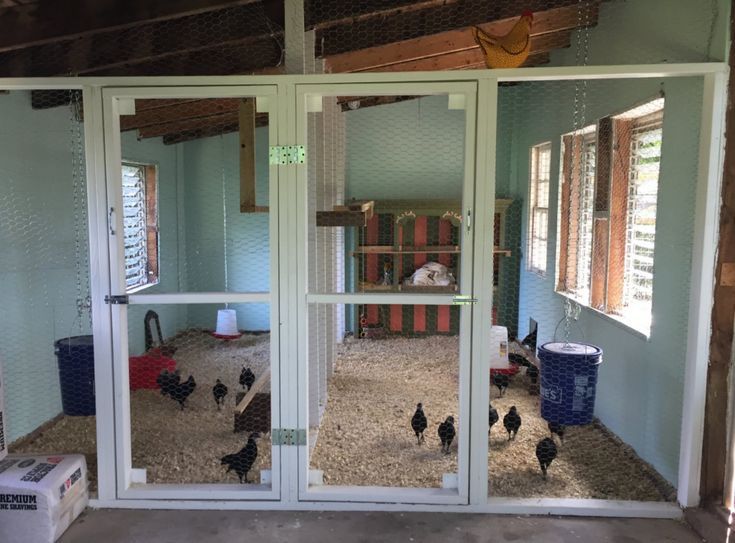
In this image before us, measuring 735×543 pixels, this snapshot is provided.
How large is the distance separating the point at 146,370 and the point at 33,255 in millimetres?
1185

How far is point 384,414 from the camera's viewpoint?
3.57 meters

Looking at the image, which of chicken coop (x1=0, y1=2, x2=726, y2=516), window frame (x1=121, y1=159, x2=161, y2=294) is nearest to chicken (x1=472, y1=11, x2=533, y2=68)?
chicken coop (x1=0, y1=2, x2=726, y2=516)

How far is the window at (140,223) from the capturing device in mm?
4621

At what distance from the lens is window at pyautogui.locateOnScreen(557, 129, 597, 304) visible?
3723mm

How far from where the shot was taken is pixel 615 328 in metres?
3.19

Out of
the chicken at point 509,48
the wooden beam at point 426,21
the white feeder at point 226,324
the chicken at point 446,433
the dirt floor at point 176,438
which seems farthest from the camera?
the white feeder at point 226,324

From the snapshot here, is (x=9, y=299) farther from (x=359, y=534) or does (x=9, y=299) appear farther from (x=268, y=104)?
(x=359, y=534)

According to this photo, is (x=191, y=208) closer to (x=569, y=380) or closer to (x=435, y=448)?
(x=435, y=448)

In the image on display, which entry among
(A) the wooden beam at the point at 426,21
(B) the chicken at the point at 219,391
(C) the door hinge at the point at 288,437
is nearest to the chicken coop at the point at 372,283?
(C) the door hinge at the point at 288,437

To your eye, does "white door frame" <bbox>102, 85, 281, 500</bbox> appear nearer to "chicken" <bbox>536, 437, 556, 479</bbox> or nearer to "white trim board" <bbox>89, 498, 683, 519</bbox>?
"white trim board" <bbox>89, 498, 683, 519</bbox>

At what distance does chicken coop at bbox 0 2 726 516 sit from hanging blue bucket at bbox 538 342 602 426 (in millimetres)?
10

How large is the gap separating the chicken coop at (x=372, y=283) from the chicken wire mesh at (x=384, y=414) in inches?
0.9

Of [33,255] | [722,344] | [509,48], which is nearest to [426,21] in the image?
[509,48]

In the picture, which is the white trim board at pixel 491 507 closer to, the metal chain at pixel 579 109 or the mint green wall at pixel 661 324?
the mint green wall at pixel 661 324
